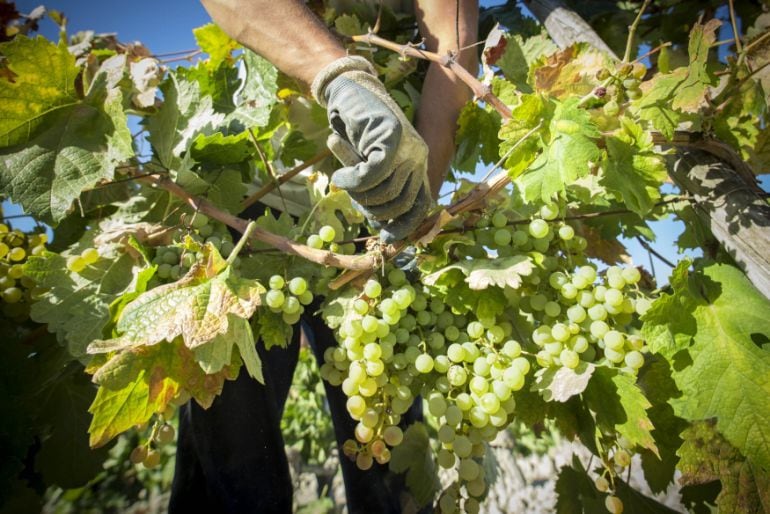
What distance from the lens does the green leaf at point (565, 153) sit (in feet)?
2.14

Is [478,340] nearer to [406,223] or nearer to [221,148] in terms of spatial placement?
[406,223]

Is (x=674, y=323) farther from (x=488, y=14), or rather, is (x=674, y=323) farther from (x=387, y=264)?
(x=488, y=14)

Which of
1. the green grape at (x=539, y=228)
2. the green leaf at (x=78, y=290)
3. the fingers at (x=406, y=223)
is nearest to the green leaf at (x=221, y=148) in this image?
the green leaf at (x=78, y=290)

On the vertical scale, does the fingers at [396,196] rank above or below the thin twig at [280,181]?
below

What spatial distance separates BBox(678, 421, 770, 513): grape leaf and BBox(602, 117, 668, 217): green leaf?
0.36m

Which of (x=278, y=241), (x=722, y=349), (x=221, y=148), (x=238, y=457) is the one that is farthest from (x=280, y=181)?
(x=722, y=349)

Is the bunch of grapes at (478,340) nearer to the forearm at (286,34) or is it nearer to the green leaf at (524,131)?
the green leaf at (524,131)

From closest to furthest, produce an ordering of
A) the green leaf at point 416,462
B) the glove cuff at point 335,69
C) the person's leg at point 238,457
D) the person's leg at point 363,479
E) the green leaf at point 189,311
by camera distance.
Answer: the green leaf at point 189,311 < the glove cuff at point 335,69 < the green leaf at point 416,462 < the person's leg at point 238,457 < the person's leg at point 363,479

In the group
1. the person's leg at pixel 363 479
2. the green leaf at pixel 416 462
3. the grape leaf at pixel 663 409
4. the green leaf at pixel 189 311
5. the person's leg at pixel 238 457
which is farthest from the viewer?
the person's leg at pixel 363 479

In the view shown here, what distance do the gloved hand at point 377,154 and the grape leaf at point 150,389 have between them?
373mm

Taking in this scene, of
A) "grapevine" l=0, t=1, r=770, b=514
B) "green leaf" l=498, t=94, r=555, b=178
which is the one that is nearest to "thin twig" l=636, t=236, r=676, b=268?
"grapevine" l=0, t=1, r=770, b=514

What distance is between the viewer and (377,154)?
72cm

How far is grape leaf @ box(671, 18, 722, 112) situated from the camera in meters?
0.69

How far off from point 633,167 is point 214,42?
1067 mm
